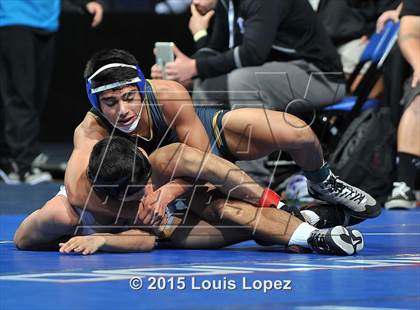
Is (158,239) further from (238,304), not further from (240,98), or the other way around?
(240,98)

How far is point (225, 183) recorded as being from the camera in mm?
5184

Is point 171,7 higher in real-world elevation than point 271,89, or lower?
lower

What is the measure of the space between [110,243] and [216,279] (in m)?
1.00

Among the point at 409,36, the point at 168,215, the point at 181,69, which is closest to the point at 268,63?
the point at 181,69

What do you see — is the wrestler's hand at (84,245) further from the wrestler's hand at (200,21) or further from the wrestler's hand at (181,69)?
the wrestler's hand at (200,21)

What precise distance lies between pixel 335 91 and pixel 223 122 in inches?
92.7

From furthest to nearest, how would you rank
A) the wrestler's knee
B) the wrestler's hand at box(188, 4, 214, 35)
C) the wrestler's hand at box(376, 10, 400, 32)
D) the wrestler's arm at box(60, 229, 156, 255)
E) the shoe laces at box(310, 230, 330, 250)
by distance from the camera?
the wrestler's hand at box(188, 4, 214, 35), the wrestler's hand at box(376, 10, 400, 32), the wrestler's knee, the wrestler's arm at box(60, 229, 156, 255), the shoe laces at box(310, 230, 330, 250)

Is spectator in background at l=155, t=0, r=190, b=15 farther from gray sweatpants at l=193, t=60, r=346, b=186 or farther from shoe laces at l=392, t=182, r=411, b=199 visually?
shoe laces at l=392, t=182, r=411, b=199

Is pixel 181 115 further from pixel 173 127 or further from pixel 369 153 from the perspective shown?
pixel 369 153

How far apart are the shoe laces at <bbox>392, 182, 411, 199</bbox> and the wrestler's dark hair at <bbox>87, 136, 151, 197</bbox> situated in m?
3.06

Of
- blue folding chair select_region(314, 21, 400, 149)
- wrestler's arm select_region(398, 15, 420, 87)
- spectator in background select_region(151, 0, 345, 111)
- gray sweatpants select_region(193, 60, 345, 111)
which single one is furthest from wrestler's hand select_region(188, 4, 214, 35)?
wrestler's arm select_region(398, 15, 420, 87)

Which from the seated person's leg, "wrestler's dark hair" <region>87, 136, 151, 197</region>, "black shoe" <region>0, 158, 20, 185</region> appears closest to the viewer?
"wrestler's dark hair" <region>87, 136, 151, 197</region>

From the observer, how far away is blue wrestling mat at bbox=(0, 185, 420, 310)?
3.73 meters

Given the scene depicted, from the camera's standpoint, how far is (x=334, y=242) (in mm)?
4977
